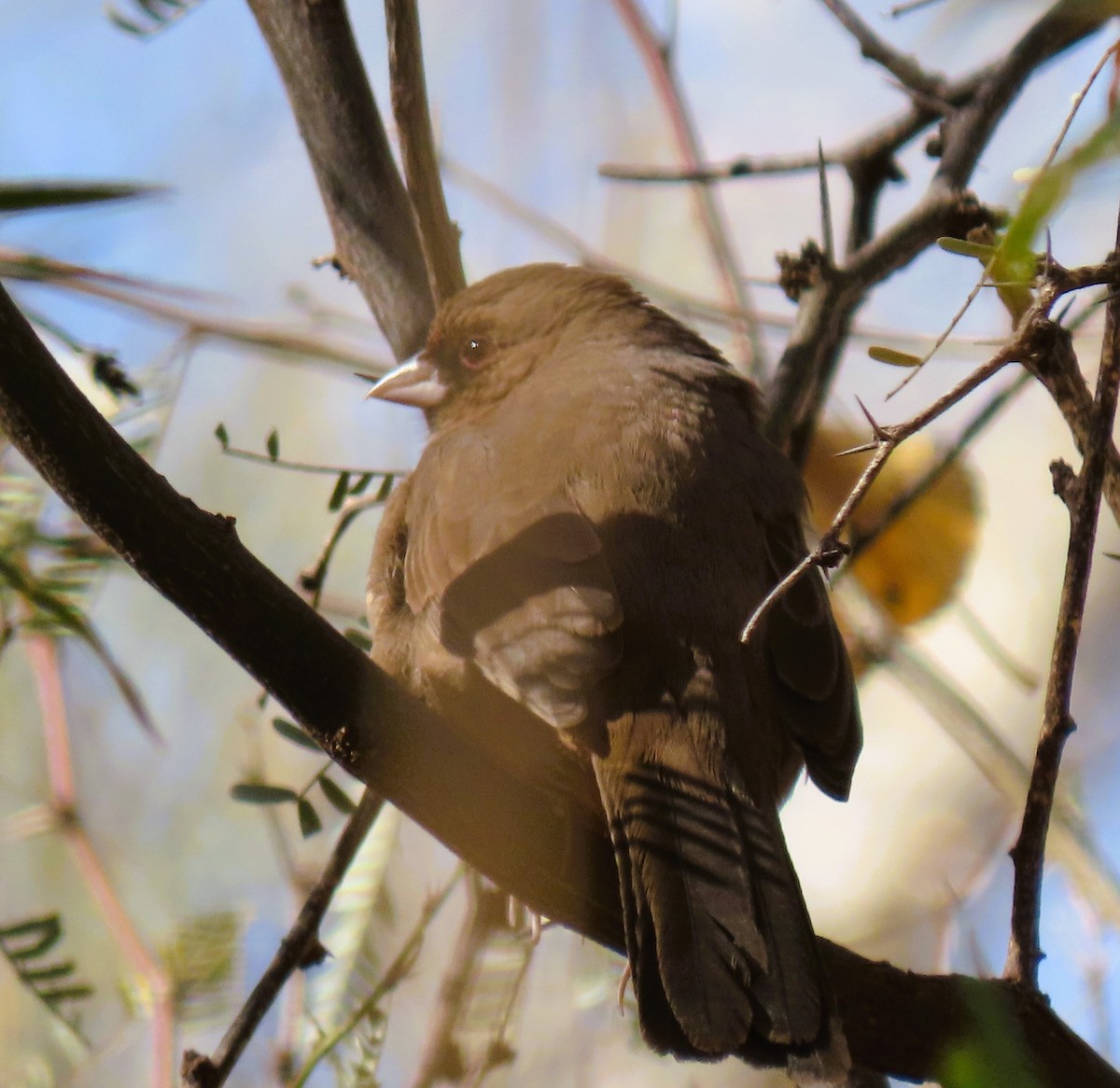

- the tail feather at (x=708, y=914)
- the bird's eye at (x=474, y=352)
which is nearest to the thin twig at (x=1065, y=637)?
the tail feather at (x=708, y=914)

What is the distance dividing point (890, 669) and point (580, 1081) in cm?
145

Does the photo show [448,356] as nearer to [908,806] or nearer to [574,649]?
[574,649]

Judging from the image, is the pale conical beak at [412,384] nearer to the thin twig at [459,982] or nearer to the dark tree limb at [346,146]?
the dark tree limb at [346,146]

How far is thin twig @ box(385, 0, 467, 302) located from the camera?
3.28 m

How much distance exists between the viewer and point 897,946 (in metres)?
6.17

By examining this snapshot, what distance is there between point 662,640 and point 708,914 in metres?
0.64

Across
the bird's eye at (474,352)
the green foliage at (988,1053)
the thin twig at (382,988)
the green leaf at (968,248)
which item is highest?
the bird's eye at (474,352)

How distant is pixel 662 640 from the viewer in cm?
299

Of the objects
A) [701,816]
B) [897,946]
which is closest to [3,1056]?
[897,946]

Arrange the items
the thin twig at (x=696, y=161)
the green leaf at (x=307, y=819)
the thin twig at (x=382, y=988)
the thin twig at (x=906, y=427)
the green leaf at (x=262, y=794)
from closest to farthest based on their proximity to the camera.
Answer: the thin twig at (x=906, y=427) < the thin twig at (x=382, y=988) < the green leaf at (x=307, y=819) < the green leaf at (x=262, y=794) < the thin twig at (x=696, y=161)

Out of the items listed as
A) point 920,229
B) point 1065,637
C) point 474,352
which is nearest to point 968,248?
point 1065,637

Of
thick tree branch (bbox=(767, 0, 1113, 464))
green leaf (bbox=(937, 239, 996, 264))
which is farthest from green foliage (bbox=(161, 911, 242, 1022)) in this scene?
green leaf (bbox=(937, 239, 996, 264))

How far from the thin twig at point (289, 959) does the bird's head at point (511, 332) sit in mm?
1366

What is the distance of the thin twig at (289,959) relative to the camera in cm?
250
